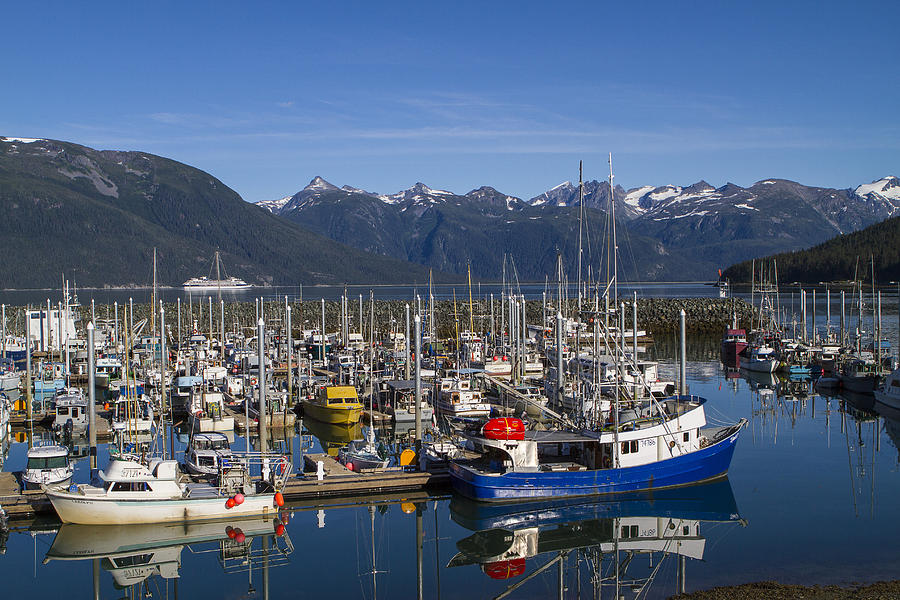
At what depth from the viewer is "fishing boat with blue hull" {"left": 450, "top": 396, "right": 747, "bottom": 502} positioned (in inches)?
1045

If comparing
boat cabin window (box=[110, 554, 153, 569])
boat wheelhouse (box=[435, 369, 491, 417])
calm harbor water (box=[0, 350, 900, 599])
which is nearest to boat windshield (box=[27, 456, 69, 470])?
calm harbor water (box=[0, 350, 900, 599])

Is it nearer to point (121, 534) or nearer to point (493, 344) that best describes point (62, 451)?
point (121, 534)

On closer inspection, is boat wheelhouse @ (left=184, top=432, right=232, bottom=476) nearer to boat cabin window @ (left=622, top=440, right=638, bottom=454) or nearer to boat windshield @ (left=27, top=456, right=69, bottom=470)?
boat windshield @ (left=27, top=456, right=69, bottom=470)

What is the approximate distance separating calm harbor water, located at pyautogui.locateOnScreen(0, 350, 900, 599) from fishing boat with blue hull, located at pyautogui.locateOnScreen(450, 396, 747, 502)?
0.53 meters

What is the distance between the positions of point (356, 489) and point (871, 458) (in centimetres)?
2061

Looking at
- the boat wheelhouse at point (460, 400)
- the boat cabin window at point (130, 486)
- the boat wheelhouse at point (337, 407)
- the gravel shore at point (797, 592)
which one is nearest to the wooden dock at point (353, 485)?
the boat cabin window at point (130, 486)

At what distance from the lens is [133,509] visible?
23875mm

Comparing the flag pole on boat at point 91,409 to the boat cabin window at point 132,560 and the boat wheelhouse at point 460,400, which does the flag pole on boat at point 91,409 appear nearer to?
the boat cabin window at point 132,560

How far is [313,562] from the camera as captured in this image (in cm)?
2273

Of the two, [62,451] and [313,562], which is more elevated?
[62,451]

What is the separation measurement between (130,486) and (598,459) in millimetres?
Answer: 13873

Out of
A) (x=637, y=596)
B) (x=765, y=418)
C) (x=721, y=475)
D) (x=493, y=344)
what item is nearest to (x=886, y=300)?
(x=493, y=344)

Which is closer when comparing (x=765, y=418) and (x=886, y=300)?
(x=765, y=418)

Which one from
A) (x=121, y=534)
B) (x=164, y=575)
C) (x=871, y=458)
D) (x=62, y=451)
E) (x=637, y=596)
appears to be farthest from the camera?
(x=871, y=458)
